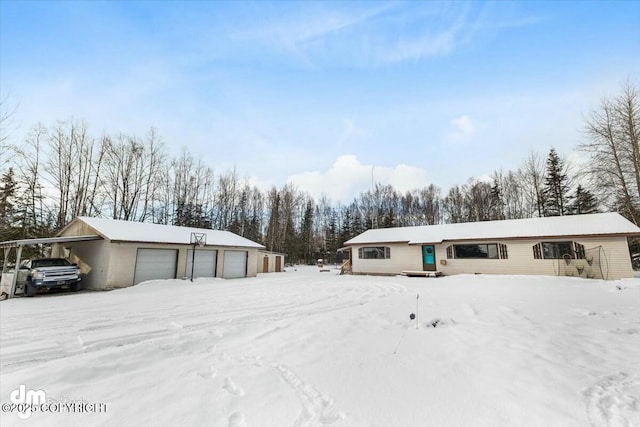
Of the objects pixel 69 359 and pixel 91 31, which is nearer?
pixel 69 359

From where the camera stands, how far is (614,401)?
275cm

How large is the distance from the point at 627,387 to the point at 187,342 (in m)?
5.95

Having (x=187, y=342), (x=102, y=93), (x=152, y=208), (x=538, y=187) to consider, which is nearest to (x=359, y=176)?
(x=538, y=187)

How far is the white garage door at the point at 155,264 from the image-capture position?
1559 cm

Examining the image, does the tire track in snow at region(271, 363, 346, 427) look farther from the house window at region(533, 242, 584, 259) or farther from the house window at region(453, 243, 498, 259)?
the house window at region(533, 242, 584, 259)

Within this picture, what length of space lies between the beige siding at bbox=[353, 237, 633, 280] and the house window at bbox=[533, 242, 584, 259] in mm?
223

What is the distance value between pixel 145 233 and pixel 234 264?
20.6 feet

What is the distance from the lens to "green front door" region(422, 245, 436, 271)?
63.0 ft

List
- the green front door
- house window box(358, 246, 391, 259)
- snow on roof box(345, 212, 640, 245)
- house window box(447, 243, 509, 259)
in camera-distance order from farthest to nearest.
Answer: house window box(358, 246, 391, 259)
the green front door
house window box(447, 243, 509, 259)
snow on roof box(345, 212, 640, 245)

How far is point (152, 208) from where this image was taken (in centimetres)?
2888

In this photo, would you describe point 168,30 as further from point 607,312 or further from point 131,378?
point 607,312

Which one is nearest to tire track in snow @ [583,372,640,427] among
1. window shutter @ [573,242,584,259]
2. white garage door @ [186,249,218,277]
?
window shutter @ [573,242,584,259]

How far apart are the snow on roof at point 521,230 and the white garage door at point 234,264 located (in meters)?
→ 8.50

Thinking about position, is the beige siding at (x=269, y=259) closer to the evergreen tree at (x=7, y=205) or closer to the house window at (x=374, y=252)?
the house window at (x=374, y=252)
